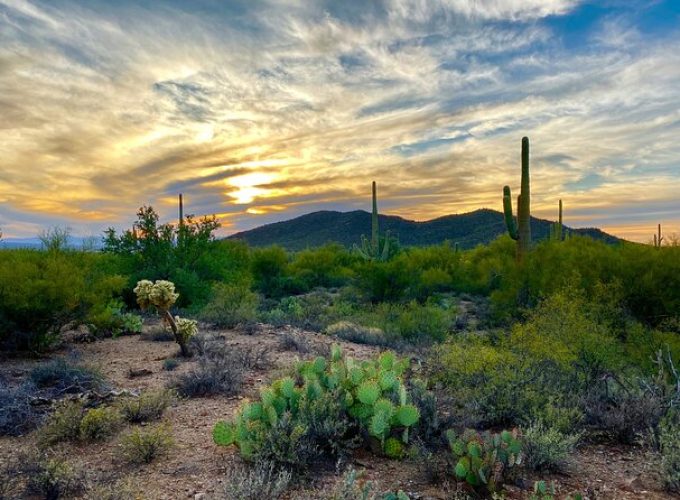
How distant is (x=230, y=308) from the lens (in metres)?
13.7

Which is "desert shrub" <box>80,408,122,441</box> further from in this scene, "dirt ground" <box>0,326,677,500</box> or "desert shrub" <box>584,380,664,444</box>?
"desert shrub" <box>584,380,664,444</box>

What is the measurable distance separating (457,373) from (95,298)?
23.2 feet

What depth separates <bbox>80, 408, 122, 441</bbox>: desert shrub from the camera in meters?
5.73

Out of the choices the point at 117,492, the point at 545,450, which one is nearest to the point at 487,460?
the point at 545,450

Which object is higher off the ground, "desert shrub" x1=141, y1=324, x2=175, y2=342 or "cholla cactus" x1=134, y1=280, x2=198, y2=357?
"cholla cactus" x1=134, y1=280, x2=198, y2=357

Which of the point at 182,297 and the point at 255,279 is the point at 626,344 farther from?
the point at 255,279

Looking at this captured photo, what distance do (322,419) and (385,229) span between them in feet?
201

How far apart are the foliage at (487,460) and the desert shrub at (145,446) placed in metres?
2.76

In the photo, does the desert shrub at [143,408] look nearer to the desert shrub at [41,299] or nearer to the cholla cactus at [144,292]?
the cholla cactus at [144,292]

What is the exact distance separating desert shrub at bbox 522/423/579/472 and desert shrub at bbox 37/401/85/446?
14.8ft

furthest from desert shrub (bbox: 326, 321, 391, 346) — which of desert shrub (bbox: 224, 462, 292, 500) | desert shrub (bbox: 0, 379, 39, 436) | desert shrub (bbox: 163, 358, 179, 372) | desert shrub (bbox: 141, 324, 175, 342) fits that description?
desert shrub (bbox: 224, 462, 292, 500)

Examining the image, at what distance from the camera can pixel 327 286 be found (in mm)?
27500

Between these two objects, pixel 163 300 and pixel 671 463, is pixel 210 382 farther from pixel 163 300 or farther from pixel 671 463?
pixel 671 463

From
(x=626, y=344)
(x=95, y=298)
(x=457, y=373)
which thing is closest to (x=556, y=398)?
(x=457, y=373)
